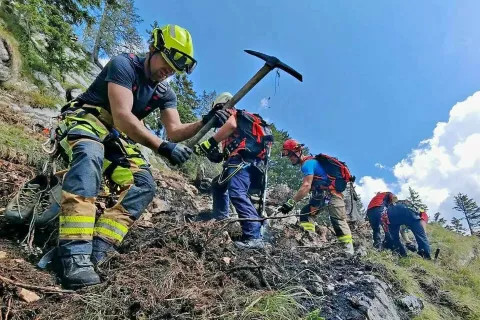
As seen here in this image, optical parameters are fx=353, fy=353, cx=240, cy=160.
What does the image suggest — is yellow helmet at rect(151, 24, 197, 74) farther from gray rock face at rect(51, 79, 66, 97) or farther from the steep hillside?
gray rock face at rect(51, 79, 66, 97)

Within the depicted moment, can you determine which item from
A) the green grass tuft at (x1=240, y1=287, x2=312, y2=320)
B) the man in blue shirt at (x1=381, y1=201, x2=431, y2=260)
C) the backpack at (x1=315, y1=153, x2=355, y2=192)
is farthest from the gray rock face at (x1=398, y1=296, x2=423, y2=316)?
the man in blue shirt at (x1=381, y1=201, x2=431, y2=260)

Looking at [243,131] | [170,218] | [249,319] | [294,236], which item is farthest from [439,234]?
[249,319]

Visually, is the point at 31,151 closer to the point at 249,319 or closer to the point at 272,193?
the point at 249,319

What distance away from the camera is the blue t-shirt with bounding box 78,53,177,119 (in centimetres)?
324

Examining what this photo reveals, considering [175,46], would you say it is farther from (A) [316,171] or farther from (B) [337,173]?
(B) [337,173]

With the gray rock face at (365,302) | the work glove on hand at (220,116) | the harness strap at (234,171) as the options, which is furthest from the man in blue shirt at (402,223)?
the work glove on hand at (220,116)

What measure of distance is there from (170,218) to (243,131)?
2.04 metres

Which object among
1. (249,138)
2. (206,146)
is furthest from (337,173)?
(206,146)

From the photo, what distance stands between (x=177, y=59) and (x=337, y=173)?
4.90 m

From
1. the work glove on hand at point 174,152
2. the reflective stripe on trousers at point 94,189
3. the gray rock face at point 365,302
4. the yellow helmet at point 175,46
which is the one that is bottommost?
the reflective stripe on trousers at point 94,189

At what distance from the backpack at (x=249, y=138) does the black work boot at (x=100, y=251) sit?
123 inches

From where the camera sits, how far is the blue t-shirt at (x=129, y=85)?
10.6ft

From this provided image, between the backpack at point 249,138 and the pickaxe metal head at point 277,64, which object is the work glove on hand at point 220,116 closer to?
the pickaxe metal head at point 277,64

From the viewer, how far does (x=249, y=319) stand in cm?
227
